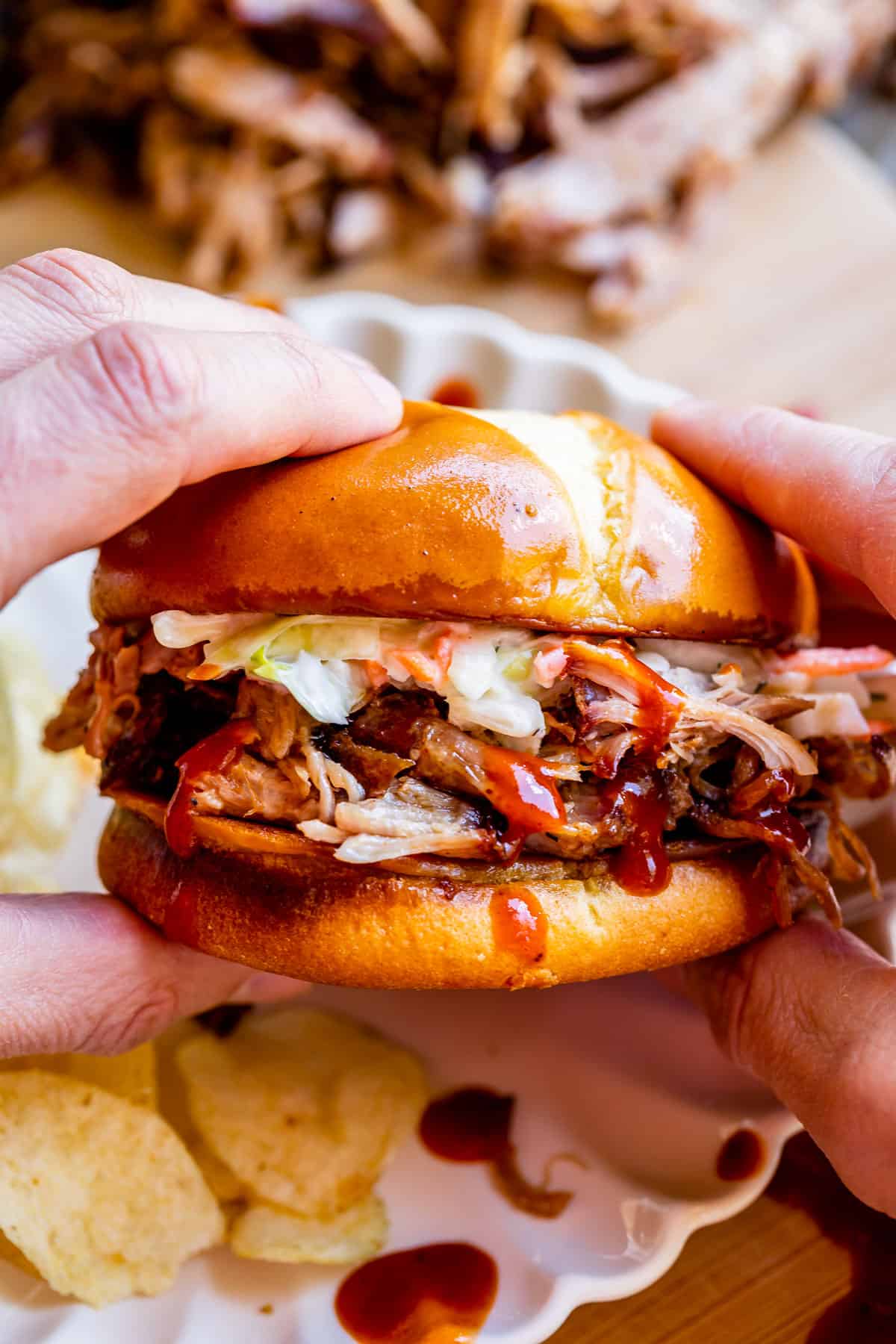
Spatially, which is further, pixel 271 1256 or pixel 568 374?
pixel 568 374

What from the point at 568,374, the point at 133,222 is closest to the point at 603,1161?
the point at 568,374

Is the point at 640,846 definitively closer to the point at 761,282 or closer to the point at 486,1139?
the point at 486,1139

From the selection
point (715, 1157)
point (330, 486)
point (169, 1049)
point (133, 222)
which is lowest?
point (169, 1049)

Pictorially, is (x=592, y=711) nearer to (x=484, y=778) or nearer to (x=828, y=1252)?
(x=484, y=778)

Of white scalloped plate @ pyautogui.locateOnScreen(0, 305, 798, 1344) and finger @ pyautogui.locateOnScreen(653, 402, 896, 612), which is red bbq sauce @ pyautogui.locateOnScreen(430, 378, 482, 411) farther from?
white scalloped plate @ pyautogui.locateOnScreen(0, 305, 798, 1344)

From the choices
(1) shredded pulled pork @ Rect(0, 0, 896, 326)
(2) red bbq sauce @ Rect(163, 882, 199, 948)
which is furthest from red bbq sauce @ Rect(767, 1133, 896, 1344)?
(1) shredded pulled pork @ Rect(0, 0, 896, 326)

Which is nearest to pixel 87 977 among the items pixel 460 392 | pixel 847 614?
pixel 847 614
